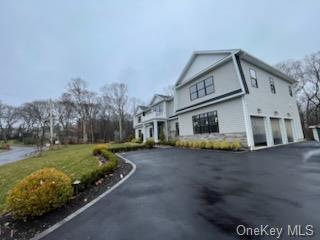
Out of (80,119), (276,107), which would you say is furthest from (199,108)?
(80,119)

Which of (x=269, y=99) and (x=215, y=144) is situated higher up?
(x=269, y=99)

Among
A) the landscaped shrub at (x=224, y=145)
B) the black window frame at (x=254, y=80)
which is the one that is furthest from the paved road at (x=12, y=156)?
the black window frame at (x=254, y=80)

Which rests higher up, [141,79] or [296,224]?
[141,79]

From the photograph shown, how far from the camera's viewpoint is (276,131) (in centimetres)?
1429

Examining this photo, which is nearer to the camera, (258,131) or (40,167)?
(40,167)

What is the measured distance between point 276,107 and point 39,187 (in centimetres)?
1751

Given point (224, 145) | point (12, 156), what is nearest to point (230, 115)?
point (224, 145)

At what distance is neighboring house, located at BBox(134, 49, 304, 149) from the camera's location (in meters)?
12.1

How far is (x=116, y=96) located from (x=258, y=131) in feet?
109

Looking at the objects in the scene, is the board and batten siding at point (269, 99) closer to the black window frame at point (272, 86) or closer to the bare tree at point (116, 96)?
the black window frame at point (272, 86)

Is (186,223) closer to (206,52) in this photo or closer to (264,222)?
(264,222)

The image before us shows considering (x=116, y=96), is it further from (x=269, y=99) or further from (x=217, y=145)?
(x=269, y=99)

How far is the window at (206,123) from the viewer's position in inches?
556

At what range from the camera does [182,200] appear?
3.93 meters
